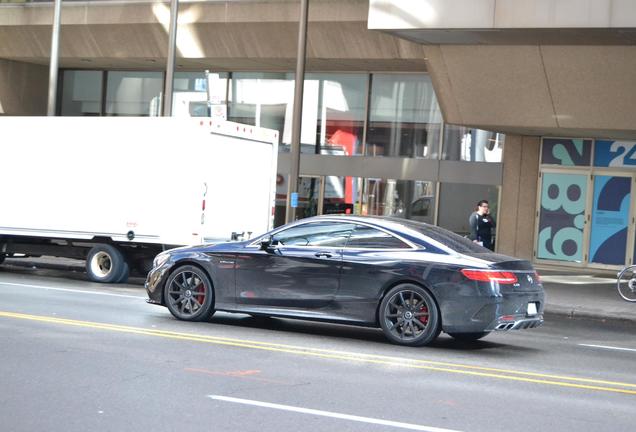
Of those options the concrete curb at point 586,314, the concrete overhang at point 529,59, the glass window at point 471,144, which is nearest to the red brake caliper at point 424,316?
the concrete curb at point 586,314

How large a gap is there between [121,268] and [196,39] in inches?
467

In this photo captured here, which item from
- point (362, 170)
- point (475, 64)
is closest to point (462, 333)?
point (475, 64)

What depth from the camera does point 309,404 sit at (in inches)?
321

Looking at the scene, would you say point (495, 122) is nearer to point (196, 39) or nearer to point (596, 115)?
point (596, 115)

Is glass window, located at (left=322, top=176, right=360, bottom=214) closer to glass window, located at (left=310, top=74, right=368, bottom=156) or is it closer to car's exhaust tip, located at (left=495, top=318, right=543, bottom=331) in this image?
glass window, located at (left=310, top=74, right=368, bottom=156)

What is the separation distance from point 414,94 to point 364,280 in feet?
59.7

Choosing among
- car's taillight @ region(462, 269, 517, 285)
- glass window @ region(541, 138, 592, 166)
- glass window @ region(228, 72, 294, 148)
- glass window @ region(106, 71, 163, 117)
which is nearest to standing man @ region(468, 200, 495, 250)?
glass window @ region(541, 138, 592, 166)

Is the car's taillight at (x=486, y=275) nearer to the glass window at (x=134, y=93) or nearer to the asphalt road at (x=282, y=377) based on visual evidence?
the asphalt road at (x=282, y=377)

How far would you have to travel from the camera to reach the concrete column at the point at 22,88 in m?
33.7

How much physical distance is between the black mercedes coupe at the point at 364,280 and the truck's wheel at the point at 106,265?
230 inches

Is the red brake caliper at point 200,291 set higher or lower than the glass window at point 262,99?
lower

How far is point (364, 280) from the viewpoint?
1188 cm

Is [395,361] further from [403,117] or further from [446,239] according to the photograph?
[403,117]

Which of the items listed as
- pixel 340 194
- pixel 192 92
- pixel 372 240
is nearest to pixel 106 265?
pixel 372 240
